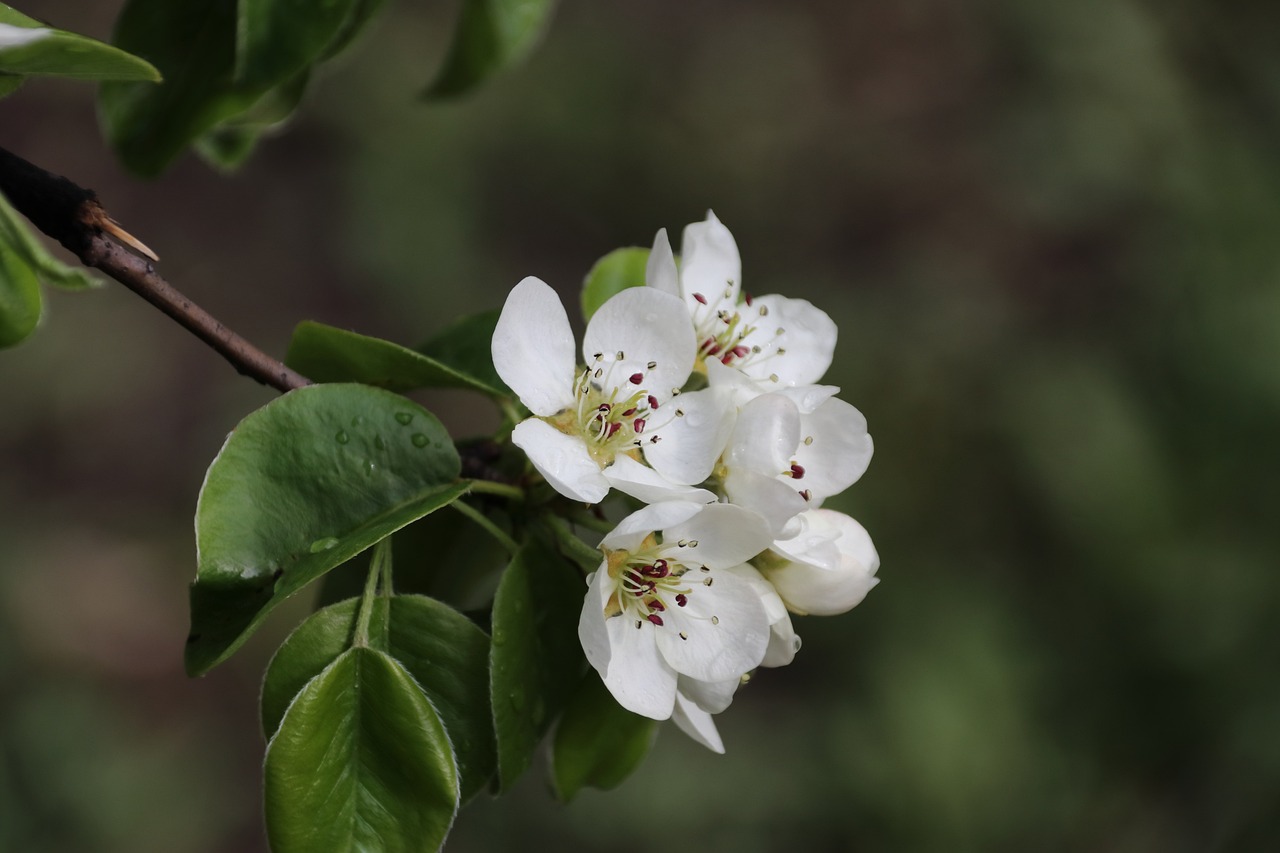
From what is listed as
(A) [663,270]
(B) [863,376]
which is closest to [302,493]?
(A) [663,270]

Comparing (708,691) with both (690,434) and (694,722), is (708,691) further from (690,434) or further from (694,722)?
(690,434)

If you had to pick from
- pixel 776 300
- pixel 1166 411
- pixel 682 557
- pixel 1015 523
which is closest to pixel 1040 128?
pixel 1166 411

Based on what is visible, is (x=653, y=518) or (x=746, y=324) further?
(x=746, y=324)

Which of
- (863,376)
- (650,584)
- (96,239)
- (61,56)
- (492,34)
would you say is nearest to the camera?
(61,56)

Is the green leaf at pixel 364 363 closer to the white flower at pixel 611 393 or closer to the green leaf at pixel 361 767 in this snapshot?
the white flower at pixel 611 393

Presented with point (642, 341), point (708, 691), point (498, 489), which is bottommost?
point (708, 691)

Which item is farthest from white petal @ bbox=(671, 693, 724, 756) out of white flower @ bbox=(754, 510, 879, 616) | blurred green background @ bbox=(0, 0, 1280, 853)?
blurred green background @ bbox=(0, 0, 1280, 853)

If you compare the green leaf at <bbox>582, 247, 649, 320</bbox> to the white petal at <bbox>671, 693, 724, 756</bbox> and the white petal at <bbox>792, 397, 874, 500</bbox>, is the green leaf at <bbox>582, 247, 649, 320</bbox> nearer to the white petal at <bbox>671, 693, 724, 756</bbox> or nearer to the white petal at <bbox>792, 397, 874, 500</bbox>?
the white petal at <bbox>792, 397, 874, 500</bbox>

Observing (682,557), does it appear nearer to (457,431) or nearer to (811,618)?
(811,618)
